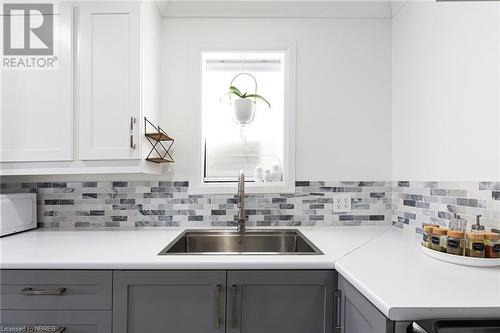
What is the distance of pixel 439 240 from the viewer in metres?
1.19

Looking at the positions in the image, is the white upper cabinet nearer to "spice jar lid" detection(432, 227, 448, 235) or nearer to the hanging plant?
the hanging plant

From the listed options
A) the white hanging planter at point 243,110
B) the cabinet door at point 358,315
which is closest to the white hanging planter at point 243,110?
the white hanging planter at point 243,110

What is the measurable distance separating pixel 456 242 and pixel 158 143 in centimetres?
153

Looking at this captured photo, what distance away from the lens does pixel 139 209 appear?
6.23 feet

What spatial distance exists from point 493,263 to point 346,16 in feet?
5.20

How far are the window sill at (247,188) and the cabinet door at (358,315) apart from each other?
2.65 ft

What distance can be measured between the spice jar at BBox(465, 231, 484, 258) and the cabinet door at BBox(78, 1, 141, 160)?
152 centimetres

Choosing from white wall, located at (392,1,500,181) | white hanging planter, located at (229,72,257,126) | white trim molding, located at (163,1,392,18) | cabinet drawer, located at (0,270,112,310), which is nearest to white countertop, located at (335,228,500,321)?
white wall, located at (392,1,500,181)

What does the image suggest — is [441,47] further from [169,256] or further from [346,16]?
[169,256]

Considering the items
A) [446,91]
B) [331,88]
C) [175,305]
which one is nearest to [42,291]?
[175,305]

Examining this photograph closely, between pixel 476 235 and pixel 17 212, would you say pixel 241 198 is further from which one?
pixel 17 212

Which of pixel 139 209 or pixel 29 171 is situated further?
pixel 139 209

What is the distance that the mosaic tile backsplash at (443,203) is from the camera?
1.21m

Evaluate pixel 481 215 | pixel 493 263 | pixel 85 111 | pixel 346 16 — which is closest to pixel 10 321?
pixel 85 111
